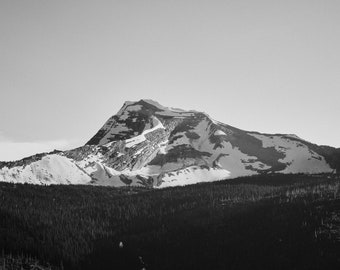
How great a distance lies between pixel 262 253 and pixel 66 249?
243ft

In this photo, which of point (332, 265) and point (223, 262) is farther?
point (223, 262)

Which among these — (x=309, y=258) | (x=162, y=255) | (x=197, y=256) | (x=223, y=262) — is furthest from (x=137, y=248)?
(x=309, y=258)

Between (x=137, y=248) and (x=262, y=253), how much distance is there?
49611 millimetres

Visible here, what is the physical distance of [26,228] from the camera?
651ft

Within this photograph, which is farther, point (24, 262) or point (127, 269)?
point (127, 269)

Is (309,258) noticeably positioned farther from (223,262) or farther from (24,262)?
(24,262)

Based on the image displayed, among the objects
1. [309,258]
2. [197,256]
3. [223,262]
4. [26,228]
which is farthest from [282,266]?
[26,228]

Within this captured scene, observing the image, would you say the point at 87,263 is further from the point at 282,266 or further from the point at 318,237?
the point at 318,237

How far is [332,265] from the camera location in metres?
164

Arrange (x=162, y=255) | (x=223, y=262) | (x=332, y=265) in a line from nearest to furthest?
(x=332, y=265) < (x=223, y=262) < (x=162, y=255)

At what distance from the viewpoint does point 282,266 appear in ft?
561

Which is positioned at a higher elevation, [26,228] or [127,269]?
[26,228]

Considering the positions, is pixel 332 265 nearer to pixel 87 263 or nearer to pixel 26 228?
pixel 87 263

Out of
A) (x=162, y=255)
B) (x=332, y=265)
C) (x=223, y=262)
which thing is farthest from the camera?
(x=162, y=255)
